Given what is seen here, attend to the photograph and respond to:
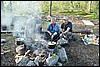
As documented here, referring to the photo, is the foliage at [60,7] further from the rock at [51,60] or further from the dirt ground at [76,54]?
the rock at [51,60]

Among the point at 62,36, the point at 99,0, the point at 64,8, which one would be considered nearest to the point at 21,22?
the point at 62,36

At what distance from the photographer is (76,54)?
6820 millimetres

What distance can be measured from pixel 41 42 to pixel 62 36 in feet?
3.73

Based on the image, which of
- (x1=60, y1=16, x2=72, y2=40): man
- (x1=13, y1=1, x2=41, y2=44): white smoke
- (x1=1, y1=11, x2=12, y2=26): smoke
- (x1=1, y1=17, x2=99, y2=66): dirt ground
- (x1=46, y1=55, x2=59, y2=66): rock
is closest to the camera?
(x1=46, y1=55, x2=59, y2=66): rock

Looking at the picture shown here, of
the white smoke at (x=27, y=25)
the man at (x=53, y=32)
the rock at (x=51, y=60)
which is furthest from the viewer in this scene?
the white smoke at (x=27, y=25)

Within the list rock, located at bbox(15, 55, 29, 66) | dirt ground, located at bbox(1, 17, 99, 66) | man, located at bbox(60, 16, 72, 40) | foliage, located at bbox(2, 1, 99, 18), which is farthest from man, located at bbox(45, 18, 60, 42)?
foliage, located at bbox(2, 1, 99, 18)

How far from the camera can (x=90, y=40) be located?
8.09m

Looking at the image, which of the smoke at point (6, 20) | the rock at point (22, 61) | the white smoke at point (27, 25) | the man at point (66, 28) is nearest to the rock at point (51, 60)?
the rock at point (22, 61)

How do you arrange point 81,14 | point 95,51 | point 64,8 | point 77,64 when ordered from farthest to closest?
point 64,8 → point 81,14 → point 95,51 → point 77,64

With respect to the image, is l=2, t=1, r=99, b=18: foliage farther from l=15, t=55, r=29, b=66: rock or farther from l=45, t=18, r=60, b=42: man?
l=15, t=55, r=29, b=66: rock

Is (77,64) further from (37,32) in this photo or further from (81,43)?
(37,32)

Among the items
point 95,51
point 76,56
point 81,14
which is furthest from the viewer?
point 81,14

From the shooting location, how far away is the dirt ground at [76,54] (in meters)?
6.14

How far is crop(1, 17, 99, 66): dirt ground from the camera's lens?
6145 mm
